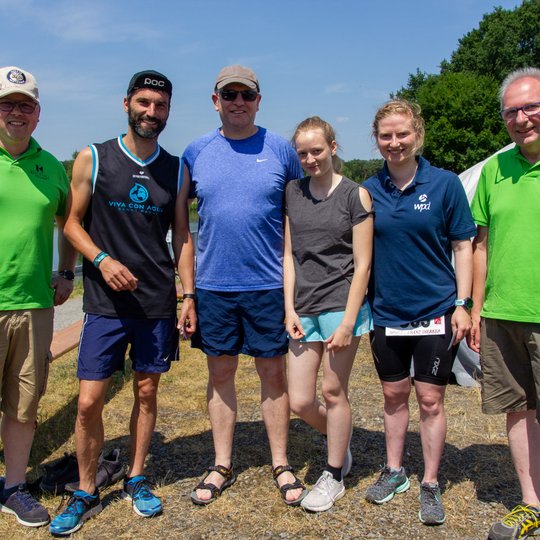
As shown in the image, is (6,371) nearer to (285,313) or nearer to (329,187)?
(285,313)

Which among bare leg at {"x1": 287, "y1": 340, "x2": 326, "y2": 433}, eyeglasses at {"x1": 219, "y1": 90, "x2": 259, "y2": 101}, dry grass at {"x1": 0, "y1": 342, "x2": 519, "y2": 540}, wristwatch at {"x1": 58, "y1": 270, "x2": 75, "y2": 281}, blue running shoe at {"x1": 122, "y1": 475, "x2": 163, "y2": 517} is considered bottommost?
dry grass at {"x1": 0, "y1": 342, "x2": 519, "y2": 540}

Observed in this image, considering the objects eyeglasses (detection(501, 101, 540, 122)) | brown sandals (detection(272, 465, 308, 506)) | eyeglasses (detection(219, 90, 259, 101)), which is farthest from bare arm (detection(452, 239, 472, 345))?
eyeglasses (detection(219, 90, 259, 101))

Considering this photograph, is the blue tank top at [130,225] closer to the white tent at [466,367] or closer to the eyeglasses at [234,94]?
the eyeglasses at [234,94]

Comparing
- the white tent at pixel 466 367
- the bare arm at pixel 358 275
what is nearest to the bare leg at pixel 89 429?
the bare arm at pixel 358 275

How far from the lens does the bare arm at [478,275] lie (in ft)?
10.4

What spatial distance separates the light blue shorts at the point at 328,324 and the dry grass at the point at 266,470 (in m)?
0.97

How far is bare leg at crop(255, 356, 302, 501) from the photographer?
3.52 metres

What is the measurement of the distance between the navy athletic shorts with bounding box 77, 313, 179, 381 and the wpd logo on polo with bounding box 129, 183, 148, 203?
2.11ft

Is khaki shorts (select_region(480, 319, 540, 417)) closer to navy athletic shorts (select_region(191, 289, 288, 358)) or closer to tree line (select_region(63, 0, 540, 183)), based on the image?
navy athletic shorts (select_region(191, 289, 288, 358))

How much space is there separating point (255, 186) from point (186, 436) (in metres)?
2.16

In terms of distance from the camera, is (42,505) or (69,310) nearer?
(42,505)

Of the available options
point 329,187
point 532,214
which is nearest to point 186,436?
point 329,187

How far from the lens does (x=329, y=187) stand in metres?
3.31

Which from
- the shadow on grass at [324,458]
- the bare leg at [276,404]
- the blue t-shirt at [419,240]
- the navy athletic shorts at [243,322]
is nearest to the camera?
the blue t-shirt at [419,240]
